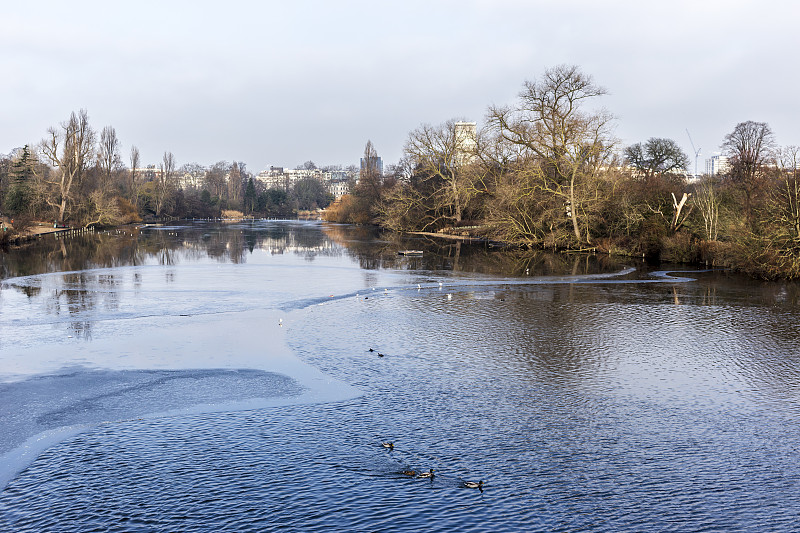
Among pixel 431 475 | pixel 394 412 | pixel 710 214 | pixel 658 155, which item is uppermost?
pixel 658 155

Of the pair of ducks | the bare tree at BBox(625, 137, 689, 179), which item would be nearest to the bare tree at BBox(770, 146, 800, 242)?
the pair of ducks

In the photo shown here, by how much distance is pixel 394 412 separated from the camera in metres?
12.4

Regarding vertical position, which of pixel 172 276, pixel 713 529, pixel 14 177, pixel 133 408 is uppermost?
pixel 14 177

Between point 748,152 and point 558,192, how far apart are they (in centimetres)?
2035

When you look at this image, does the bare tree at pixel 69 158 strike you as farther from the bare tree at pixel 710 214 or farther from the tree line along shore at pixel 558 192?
the bare tree at pixel 710 214

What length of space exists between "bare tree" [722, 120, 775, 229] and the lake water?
78.3 feet

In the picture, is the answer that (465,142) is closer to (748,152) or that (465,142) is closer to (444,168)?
(444,168)

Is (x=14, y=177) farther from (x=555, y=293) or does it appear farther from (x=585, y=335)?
(x=585, y=335)

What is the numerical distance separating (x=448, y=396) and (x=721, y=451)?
505cm

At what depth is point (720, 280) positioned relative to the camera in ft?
104

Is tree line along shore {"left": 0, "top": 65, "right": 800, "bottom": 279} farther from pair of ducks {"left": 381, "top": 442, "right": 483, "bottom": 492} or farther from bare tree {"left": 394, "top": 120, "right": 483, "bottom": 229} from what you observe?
pair of ducks {"left": 381, "top": 442, "right": 483, "bottom": 492}

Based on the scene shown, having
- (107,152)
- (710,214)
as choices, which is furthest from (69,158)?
(710,214)

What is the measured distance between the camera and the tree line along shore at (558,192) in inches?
1374

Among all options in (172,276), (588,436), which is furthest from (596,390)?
(172,276)
